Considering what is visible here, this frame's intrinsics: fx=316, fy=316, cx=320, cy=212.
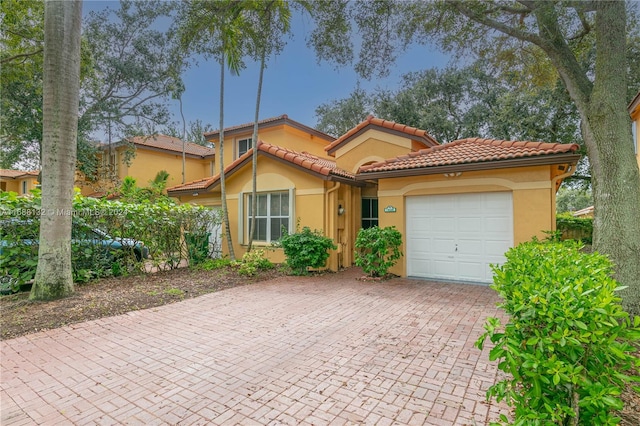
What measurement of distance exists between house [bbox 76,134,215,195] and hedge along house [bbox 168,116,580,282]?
8.29 meters

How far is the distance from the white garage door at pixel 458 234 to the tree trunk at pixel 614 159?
9.70 feet

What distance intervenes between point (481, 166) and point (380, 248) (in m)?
3.41

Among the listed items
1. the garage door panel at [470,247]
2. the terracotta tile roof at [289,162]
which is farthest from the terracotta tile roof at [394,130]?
the garage door panel at [470,247]

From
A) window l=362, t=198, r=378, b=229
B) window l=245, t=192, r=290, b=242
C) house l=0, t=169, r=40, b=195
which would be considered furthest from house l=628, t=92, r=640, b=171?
house l=0, t=169, r=40, b=195

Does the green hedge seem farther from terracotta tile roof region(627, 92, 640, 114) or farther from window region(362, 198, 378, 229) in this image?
window region(362, 198, 378, 229)

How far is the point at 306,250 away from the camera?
984cm

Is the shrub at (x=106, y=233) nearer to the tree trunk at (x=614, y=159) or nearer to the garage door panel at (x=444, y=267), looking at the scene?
the garage door panel at (x=444, y=267)

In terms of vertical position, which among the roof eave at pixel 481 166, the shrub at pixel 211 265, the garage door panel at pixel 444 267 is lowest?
the shrub at pixel 211 265

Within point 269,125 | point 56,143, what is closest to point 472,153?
point 56,143

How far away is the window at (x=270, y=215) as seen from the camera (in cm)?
1187

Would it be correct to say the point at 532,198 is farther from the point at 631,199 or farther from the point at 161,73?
the point at 161,73

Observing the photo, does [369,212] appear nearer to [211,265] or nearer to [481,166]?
[481,166]

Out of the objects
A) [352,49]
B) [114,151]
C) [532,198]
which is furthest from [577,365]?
[114,151]

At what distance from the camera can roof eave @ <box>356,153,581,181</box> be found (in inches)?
283
